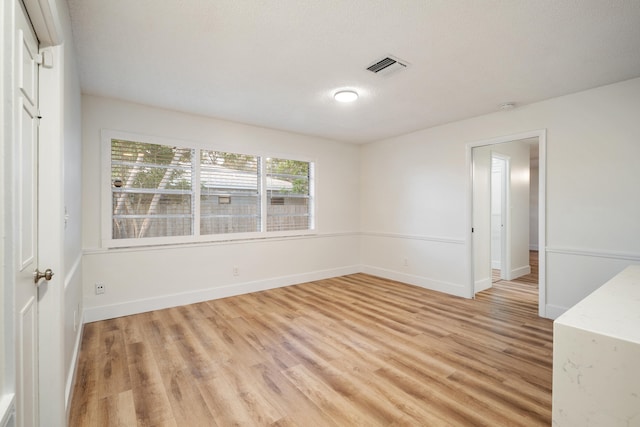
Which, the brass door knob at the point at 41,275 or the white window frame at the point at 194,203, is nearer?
the brass door knob at the point at 41,275

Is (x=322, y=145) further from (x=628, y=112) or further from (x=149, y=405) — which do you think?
(x=149, y=405)

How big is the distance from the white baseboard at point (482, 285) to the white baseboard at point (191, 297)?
233 centimetres

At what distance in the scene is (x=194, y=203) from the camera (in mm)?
3920

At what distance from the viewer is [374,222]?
5527mm

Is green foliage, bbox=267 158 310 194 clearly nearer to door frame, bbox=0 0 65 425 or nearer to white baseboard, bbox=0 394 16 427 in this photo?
door frame, bbox=0 0 65 425

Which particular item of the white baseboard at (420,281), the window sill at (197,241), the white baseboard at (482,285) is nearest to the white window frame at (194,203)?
the window sill at (197,241)

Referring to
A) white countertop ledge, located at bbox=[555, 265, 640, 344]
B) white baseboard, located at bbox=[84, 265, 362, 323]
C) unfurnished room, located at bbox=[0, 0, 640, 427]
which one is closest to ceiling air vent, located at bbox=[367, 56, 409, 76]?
unfurnished room, located at bbox=[0, 0, 640, 427]

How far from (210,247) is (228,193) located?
31.8 inches

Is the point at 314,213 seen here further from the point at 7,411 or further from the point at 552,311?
the point at 7,411

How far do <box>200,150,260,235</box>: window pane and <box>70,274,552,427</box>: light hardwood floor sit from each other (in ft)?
3.75

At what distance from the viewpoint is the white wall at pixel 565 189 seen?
2.91 m

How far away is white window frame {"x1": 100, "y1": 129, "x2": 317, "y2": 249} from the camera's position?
332cm

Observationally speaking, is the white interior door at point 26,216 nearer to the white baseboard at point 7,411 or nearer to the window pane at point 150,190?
the white baseboard at point 7,411

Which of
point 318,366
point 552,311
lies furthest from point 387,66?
point 552,311
